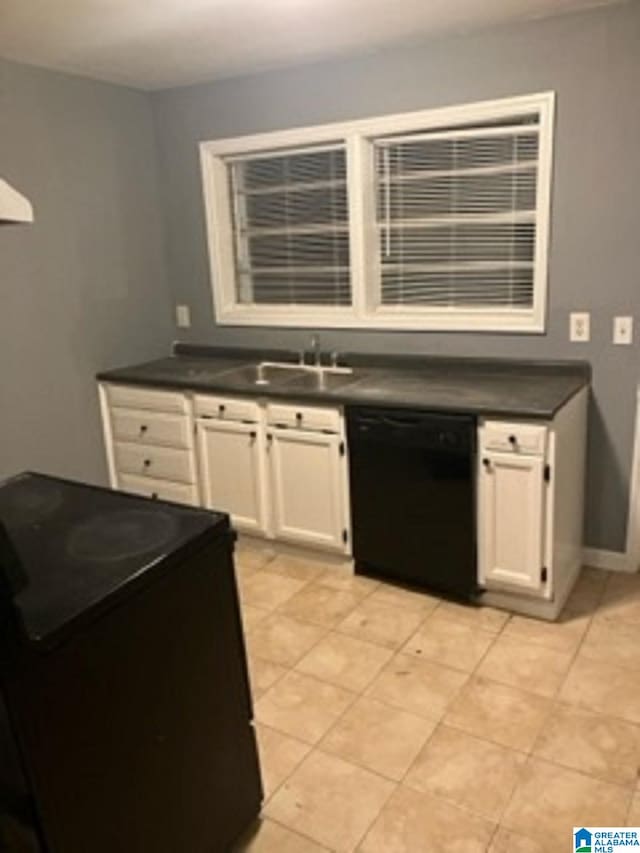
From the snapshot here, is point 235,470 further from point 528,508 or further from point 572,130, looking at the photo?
point 572,130

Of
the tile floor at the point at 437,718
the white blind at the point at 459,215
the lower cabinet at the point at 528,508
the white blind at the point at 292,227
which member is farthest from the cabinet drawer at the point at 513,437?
the white blind at the point at 292,227

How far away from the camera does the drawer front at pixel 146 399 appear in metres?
3.42

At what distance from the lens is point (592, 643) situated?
100.0 inches

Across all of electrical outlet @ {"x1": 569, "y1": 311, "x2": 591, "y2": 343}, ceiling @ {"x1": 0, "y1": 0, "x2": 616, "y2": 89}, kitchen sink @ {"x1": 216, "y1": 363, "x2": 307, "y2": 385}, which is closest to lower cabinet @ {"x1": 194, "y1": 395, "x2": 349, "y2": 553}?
kitchen sink @ {"x1": 216, "y1": 363, "x2": 307, "y2": 385}

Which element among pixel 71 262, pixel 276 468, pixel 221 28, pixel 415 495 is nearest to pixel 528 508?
pixel 415 495

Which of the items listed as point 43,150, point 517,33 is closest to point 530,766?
point 517,33

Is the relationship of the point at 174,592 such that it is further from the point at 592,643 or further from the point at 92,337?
the point at 92,337

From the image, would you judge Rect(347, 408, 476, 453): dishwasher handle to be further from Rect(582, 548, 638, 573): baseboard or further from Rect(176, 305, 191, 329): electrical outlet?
Rect(176, 305, 191, 329): electrical outlet

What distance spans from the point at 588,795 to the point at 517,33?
9.20 ft

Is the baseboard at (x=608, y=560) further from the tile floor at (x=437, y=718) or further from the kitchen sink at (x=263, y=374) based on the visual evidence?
the kitchen sink at (x=263, y=374)

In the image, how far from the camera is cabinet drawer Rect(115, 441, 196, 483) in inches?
137

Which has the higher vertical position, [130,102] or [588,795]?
[130,102]

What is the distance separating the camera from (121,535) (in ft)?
5.08

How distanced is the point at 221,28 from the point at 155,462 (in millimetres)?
2077
